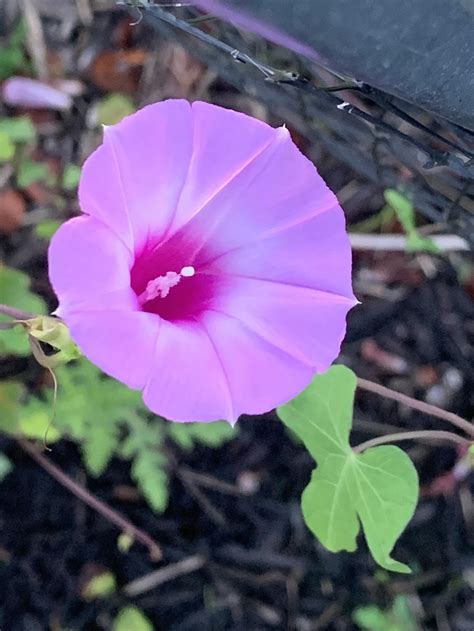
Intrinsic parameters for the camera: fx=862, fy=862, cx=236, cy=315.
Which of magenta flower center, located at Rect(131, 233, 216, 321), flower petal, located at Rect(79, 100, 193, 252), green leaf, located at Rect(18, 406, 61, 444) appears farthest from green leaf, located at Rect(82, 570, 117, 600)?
flower petal, located at Rect(79, 100, 193, 252)

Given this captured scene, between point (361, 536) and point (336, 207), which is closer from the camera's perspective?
point (336, 207)

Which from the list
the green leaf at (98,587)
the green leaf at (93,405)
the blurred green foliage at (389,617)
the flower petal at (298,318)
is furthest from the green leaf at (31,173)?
the blurred green foliage at (389,617)

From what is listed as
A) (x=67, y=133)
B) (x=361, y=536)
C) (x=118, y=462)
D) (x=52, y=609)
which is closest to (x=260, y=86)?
(x=67, y=133)

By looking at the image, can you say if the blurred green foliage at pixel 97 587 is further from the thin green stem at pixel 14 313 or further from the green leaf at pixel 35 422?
the thin green stem at pixel 14 313

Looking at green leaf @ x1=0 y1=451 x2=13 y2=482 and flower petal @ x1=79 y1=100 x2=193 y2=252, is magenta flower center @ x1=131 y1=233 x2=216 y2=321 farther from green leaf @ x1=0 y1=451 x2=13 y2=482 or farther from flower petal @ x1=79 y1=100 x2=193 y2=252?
green leaf @ x1=0 y1=451 x2=13 y2=482

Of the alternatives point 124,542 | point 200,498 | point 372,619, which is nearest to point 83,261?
point 124,542

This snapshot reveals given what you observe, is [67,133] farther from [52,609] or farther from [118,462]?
[52,609]

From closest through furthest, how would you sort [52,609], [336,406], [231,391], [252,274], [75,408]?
[231,391]
[252,274]
[336,406]
[75,408]
[52,609]

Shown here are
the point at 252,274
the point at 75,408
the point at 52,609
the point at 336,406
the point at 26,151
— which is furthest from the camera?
the point at 26,151
